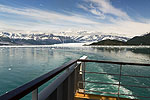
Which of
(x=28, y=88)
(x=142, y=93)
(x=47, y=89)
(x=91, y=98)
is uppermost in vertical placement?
(x=28, y=88)

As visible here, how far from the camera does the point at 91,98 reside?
2.02 meters

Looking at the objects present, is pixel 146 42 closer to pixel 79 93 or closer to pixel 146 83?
pixel 146 83

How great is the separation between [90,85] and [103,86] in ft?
2.19

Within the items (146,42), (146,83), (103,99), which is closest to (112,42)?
(146,42)

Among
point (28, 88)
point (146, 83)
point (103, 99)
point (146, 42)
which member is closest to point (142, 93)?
point (146, 83)

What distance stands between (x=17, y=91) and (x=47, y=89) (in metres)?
0.51

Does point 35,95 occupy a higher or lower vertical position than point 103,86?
higher

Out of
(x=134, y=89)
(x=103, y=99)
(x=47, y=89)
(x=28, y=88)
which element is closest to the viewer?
(x=28, y=88)

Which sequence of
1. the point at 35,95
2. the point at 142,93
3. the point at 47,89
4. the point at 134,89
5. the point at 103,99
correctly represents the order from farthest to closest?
the point at 134,89, the point at 142,93, the point at 103,99, the point at 47,89, the point at 35,95

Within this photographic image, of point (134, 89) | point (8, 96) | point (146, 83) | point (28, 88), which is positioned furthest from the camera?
point (146, 83)

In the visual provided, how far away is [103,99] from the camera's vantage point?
1986 mm

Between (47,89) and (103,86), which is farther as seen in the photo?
(103,86)

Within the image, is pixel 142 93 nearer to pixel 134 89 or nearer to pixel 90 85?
pixel 134 89

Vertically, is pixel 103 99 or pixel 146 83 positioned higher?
pixel 103 99
